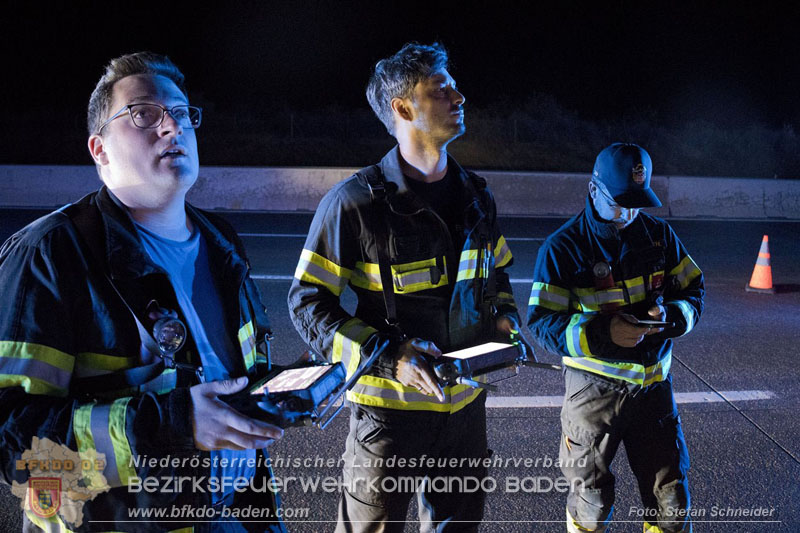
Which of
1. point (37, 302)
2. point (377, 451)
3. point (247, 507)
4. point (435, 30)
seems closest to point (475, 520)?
point (377, 451)

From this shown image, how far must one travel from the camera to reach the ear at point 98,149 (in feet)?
6.11

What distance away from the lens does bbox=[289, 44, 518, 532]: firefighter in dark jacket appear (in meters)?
2.51

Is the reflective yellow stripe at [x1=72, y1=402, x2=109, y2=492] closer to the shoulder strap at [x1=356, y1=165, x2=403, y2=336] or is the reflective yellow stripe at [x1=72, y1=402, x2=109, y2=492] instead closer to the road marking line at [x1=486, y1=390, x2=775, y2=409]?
the shoulder strap at [x1=356, y1=165, x2=403, y2=336]

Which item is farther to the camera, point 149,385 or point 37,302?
point 149,385

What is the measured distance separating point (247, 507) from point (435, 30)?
128 ft

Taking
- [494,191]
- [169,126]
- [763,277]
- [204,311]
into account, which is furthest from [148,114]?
[494,191]

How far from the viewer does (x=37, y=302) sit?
1550mm

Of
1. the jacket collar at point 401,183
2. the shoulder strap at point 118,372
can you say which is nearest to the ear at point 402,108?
the jacket collar at point 401,183

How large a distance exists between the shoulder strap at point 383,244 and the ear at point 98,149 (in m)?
1.03

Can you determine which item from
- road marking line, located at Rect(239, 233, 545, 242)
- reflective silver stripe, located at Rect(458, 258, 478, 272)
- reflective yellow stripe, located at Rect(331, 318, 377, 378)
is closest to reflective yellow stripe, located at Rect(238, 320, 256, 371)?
reflective yellow stripe, located at Rect(331, 318, 377, 378)

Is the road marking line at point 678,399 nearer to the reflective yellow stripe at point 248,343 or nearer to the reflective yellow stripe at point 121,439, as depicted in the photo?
the reflective yellow stripe at point 248,343

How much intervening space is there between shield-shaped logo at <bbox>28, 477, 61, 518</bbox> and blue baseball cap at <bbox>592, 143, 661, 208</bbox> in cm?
240

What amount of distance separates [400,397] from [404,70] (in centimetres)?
135

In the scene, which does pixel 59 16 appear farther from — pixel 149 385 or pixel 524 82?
pixel 149 385
